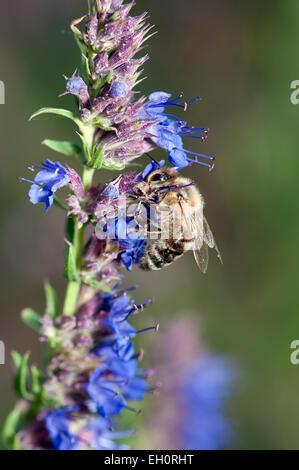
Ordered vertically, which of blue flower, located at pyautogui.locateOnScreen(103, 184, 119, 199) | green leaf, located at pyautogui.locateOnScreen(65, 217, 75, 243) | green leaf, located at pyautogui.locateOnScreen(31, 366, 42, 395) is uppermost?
blue flower, located at pyautogui.locateOnScreen(103, 184, 119, 199)

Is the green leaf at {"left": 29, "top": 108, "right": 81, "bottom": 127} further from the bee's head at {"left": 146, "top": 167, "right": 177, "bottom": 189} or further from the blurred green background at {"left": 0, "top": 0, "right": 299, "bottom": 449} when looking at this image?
the blurred green background at {"left": 0, "top": 0, "right": 299, "bottom": 449}

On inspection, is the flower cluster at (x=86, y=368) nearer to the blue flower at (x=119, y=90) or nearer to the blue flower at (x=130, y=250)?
the blue flower at (x=130, y=250)

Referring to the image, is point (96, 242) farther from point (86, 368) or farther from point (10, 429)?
point (10, 429)

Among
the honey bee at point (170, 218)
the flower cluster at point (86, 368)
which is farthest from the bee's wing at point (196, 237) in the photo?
the flower cluster at point (86, 368)

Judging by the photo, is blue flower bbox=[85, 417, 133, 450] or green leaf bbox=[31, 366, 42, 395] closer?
green leaf bbox=[31, 366, 42, 395]

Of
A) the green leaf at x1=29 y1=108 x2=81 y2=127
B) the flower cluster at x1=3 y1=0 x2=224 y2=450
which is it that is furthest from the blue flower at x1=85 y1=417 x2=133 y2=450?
the green leaf at x1=29 y1=108 x2=81 y2=127

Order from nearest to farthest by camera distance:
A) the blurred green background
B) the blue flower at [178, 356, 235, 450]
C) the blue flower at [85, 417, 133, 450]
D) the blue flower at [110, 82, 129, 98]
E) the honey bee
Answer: the blue flower at [110, 82, 129, 98], the honey bee, the blue flower at [85, 417, 133, 450], the blue flower at [178, 356, 235, 450], the blurred green background

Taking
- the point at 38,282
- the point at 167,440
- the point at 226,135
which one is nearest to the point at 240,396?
the point at 167,440
